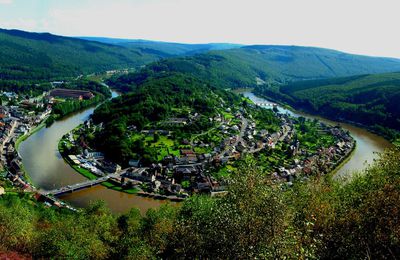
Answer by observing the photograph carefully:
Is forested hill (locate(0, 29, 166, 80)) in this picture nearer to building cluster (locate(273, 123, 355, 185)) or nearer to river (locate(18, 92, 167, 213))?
river (locate(18, 92, 167, 213))

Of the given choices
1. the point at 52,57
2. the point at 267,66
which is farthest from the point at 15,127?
the point at 267,66

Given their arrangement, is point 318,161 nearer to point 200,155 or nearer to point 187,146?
point 200,155

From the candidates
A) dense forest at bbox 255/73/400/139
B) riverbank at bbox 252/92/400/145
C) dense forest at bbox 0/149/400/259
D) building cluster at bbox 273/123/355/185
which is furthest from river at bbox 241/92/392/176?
dense forest at bbox 0/149/400/259

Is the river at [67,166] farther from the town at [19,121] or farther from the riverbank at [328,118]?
the riverbank at [328,118]

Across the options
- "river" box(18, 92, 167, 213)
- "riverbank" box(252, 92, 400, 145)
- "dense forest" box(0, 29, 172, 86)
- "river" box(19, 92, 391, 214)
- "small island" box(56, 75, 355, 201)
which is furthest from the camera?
"dense forest" box(0, 29, 172, 86)

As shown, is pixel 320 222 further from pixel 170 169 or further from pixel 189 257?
pixel 170 169

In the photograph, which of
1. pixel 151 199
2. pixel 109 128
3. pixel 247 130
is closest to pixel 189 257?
pixel 151 199

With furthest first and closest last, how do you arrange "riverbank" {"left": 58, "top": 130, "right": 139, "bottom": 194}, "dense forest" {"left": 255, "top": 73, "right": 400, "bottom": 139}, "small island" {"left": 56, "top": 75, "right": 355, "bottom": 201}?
"dense forest" {"left": 255, "top": 73, "right": 400, "bottom": 139}, "small island" {"left": 56, "top": 75, "right": 355, "bottom": 201}, "riverbank" {"left": 58, "top": 130, "right": 139, "bottom": 194}
